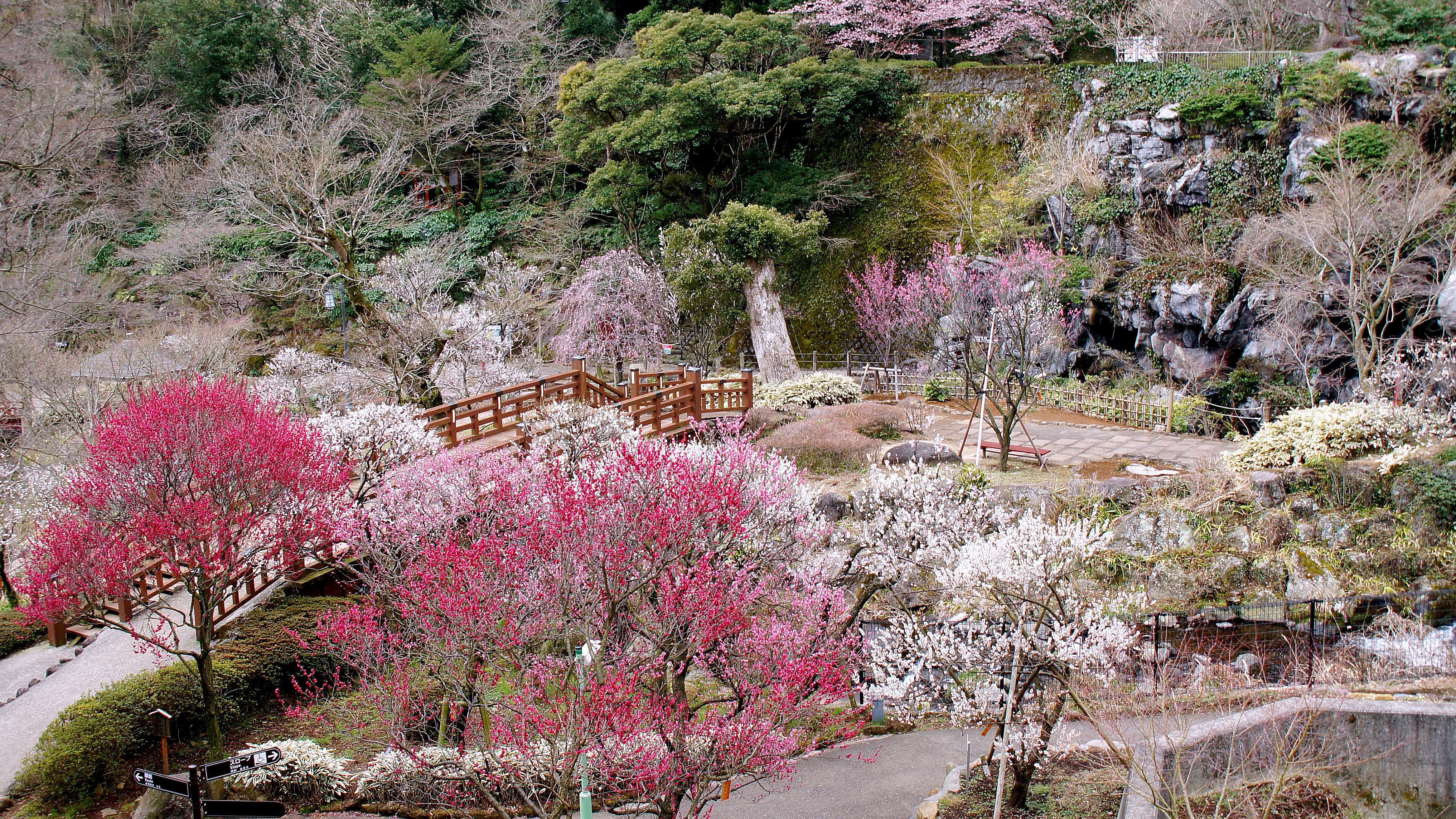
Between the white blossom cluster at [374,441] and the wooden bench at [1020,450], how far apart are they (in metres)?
9.13

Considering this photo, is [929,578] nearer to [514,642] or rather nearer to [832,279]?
[514,642]

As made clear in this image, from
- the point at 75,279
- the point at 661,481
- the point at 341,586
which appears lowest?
the point at 341,586

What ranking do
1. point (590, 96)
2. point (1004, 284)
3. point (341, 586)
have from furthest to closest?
point (590, 96) < point (1004, 284) < point (341, 586)

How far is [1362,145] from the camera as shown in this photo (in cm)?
1814

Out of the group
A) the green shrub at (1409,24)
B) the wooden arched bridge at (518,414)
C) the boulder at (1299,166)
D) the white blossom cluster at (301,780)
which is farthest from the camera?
the green shrub at (1409,24)

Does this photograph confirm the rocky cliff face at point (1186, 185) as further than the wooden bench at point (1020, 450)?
Yes

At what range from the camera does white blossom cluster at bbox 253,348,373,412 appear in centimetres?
1995

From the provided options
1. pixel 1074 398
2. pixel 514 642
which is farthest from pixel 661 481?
pixel 1074 398

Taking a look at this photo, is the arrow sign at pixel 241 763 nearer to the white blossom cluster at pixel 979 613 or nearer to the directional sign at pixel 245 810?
the directional sign at pixel 245 810

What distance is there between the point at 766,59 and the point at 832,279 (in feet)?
20.1

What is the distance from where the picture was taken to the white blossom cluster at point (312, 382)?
65.5 ft

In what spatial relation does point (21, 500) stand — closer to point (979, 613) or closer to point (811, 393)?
point (811, 393)

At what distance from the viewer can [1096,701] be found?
8.65m

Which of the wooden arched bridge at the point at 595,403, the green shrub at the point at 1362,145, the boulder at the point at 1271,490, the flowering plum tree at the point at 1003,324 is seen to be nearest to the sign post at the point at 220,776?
the wooden arched bridge at the point at 595,403
